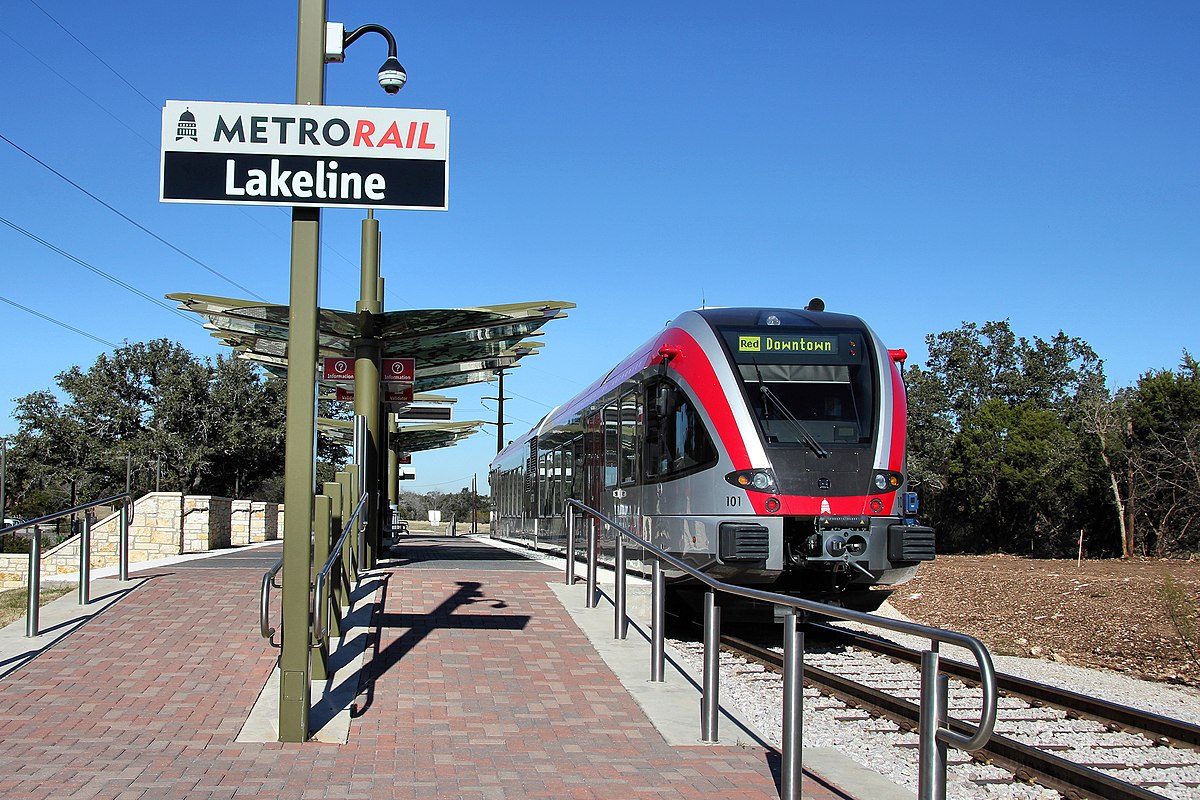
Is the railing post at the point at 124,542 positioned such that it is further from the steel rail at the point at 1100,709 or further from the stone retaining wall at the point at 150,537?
the steel rail at the point at 1100,709

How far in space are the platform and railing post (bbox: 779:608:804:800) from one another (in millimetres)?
371

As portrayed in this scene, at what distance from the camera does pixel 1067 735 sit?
739 cm

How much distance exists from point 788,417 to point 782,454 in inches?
17.4

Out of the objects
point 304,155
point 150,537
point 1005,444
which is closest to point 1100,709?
point 304,155

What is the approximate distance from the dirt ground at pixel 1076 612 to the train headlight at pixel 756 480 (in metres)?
4.03

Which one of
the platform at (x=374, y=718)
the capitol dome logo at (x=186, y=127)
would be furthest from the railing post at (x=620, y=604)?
the capitol dome logo at (x=186, y=127)

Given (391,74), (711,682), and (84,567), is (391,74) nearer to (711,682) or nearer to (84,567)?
(84,567)

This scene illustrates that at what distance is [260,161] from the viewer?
22.9 feet

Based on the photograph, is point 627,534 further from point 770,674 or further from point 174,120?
point 174,120

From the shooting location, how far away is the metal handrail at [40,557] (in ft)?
30.2

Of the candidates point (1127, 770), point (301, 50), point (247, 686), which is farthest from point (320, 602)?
point (1127, 770)

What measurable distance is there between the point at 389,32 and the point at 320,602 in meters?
8.38

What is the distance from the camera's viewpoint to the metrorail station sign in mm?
6902

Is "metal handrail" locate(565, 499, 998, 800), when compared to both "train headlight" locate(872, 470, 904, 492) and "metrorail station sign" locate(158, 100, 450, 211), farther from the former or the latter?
"train headlight" locate(872, 470, 904, 492)
